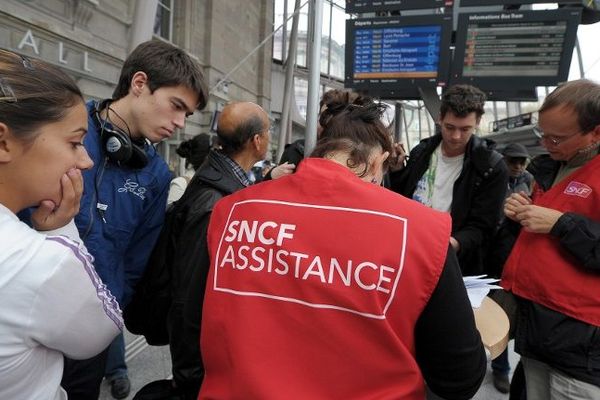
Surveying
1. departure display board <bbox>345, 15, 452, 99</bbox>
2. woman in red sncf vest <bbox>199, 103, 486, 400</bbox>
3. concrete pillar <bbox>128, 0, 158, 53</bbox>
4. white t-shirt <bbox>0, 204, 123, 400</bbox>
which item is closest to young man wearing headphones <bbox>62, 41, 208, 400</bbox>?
white t-shirt <bbox>0, 204, 123, 400</bbox>

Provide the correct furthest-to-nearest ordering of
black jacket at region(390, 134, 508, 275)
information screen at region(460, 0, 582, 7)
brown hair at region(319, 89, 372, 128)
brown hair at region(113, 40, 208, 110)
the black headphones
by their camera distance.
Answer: information screen at region(460, 0, 582, 7) → black jacket at region(390, 134, 508, 275) → brown hair at region(319, 89, 372, 128) → brown hair at region(113, 40, 208, 110) → the black headphones

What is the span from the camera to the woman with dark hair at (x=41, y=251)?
75cm

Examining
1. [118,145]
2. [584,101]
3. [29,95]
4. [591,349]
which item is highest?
[584,101]

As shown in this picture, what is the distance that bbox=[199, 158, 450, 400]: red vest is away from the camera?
0.81 metres

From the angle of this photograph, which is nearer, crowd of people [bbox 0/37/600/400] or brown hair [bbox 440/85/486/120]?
crowd of people [bbox 0/37/600/400]

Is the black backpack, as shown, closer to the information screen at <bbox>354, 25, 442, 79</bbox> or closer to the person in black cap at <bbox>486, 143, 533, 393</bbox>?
the person in black cap at <bbox>486, 143, 533, 393</bbox>

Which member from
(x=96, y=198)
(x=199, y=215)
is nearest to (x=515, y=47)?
(x=199, y=215)

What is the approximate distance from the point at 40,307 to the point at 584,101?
1.66 meters

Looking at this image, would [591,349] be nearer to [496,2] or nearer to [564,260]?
[564,260]

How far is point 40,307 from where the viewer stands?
770 mm

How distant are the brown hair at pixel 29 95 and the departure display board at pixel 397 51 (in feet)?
12.2

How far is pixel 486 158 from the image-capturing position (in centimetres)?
201

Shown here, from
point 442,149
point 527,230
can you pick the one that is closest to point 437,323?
point 527,230

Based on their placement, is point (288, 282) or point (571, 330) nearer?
point (288, 282)
